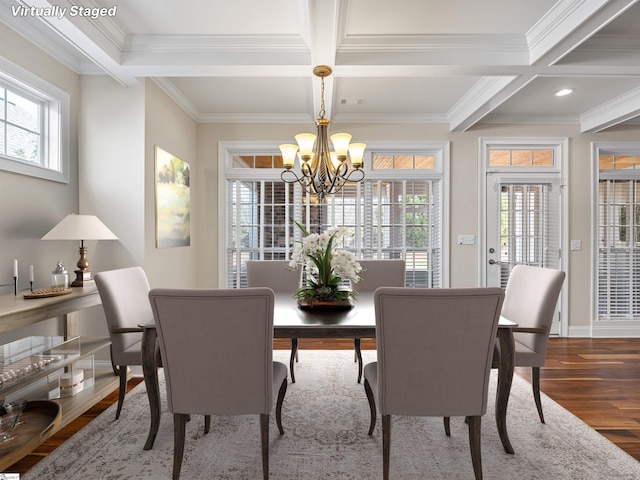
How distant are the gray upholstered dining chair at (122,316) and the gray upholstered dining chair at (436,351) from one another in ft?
4.51

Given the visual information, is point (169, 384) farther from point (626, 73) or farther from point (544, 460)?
point (626, 73)

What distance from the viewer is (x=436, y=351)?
1593mm

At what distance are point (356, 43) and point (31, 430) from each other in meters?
2.97

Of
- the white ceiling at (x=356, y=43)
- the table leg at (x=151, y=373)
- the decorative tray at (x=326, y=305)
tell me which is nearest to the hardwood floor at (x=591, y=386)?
the table leg at (x=151, y=373)

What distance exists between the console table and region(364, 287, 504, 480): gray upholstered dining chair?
67.0 inches

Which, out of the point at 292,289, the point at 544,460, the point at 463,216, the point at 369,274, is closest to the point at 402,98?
the point at 463,216

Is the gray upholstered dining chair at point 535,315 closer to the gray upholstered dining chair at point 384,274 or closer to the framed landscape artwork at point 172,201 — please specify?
the gray upholstered dining chair at point 384,274

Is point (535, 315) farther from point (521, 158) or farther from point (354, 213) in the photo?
point (521, 158)

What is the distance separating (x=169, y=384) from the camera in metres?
1.67

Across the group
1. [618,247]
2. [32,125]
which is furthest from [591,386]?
[32,125]

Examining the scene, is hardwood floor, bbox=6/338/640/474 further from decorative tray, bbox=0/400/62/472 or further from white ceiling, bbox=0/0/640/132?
white ceiling, bbox=0/0/640/132

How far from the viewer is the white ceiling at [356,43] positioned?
90.0 inches

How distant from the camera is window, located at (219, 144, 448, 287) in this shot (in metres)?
4.48

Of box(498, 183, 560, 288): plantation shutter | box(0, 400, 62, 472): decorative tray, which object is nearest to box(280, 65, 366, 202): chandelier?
box(0, 400, 62, 472): decorative tray
